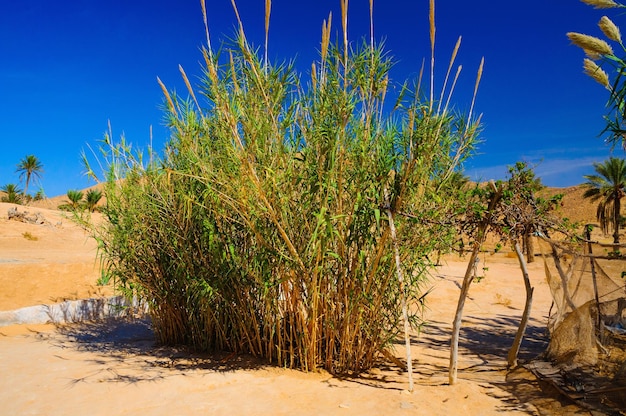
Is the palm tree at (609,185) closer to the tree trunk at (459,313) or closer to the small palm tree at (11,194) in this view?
the tree trunk at (459,313)

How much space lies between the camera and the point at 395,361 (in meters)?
5.19

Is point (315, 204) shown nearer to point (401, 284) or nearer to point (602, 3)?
point (401, 284)

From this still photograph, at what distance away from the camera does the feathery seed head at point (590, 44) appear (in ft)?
13.4

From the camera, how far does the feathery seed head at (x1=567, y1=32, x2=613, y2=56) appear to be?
407cm

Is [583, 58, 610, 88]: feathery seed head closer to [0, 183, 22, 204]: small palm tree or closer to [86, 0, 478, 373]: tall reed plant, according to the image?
[86, 0, 478, 373]: tall reed plant

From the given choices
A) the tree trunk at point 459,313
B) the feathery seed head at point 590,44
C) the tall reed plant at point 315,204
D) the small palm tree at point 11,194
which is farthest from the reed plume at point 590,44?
the small palm tree at point 11,194

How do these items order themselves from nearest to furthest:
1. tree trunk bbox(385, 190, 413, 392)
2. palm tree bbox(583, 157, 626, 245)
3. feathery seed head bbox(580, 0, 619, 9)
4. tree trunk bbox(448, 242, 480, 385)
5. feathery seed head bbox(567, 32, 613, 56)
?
feathery seed head bbox(580, 0, 619, 9) < feathery seed head bbox(567, 32, 613, 56) < tree trunk bbox(385, 190, 413, 392) < tree trunk bbox(448, 242, 480, 385) < palm tree bbox(583, 157, 626, 245)

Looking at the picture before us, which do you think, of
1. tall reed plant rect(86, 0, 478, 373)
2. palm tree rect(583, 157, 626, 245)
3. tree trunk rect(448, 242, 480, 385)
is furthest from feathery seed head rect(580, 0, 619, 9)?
palm tree rect(583, 157, 626, 245)

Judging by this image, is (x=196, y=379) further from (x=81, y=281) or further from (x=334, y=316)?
(x=81, y=281)

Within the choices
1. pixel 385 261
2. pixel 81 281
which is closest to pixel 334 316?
pixel 385 261

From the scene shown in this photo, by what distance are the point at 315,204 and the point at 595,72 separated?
289cm

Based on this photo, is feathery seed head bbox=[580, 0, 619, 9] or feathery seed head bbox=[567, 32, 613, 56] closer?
feathery seed head bbox=[580, 0, 619, 9]

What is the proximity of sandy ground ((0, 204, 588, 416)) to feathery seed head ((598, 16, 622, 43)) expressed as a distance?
10.3ft

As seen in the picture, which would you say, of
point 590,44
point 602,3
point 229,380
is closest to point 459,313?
point 229,380
